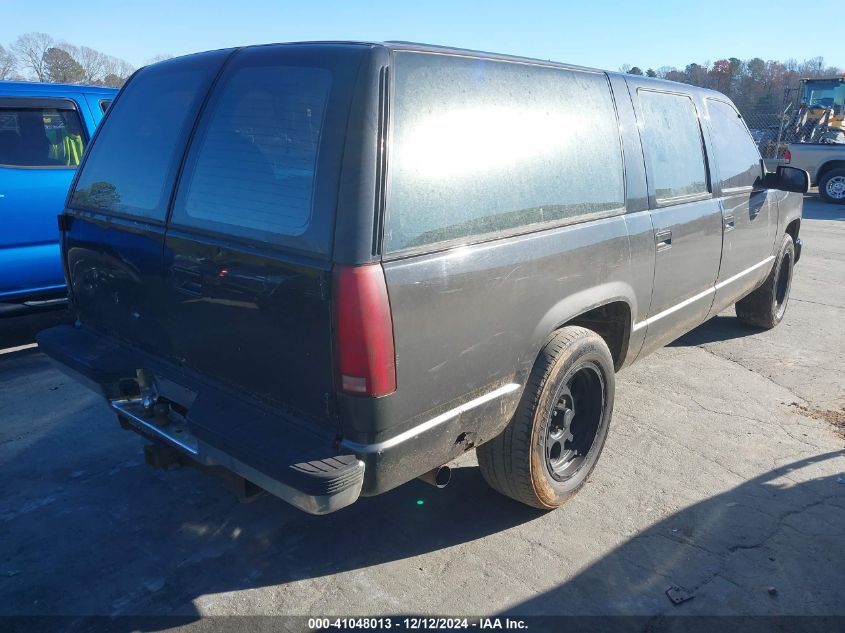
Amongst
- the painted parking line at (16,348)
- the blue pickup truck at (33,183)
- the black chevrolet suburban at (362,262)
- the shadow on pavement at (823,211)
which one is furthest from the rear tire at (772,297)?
the shadow on pavement at (823,211)

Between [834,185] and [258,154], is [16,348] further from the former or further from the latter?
Result: [834,185]

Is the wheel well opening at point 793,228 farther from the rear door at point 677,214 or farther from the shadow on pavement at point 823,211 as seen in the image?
the shadow on pavement at point 823,211

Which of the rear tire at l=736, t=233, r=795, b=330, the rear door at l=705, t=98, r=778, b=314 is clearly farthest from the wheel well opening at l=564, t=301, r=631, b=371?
the rear tire at l=736, t=233, r=795, b=330

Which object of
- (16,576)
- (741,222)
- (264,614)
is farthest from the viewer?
(741,222)

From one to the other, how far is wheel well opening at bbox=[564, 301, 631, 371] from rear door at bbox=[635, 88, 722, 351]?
0.18 meters

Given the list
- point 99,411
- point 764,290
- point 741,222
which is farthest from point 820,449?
point 99,411

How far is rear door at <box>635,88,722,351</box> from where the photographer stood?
142 inches

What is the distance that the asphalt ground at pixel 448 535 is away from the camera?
2.62m

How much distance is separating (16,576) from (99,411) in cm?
161

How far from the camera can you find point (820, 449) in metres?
3.91

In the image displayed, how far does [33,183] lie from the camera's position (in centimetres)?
527

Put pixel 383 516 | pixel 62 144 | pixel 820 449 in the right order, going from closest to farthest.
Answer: pixel 383 516 < pixel 820 449 < pixel 62 144

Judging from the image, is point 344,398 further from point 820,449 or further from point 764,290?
point 764,290

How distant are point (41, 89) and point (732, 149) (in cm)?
560
